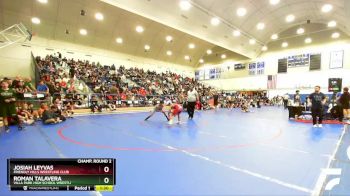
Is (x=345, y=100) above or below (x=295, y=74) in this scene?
below

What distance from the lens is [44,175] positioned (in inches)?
79.4

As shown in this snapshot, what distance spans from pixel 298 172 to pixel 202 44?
26509 millimetres

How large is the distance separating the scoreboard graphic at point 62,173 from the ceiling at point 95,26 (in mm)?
16241

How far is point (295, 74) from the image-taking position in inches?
997

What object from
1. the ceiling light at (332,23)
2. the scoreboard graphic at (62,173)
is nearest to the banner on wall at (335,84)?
the ceiling light at (332,23)

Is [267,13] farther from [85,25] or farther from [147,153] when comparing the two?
[147,153]

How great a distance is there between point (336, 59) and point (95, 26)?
25.9m

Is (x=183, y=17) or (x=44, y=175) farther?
(x=183, y=17)

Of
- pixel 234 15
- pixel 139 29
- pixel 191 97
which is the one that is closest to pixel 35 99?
pixel 191 97

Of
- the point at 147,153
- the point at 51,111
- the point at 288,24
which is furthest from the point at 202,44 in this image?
the point at 147,153

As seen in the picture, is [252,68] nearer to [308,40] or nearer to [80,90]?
[308,40]

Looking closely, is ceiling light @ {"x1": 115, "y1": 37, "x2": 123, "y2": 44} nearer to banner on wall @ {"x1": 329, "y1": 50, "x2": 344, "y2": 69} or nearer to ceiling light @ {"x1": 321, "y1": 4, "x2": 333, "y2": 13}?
ceiling light @ {"x1": 321, "y1": 4, "x2": 333, "y2": 13}

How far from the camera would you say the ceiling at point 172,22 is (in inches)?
569

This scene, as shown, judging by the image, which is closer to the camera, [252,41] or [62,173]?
[62,173]
